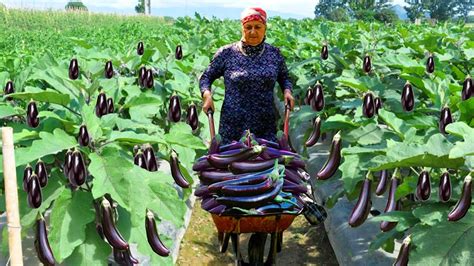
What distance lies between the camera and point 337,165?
109 inches

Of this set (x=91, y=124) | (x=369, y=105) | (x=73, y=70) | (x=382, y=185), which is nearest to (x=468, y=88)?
(x=369, y=105)

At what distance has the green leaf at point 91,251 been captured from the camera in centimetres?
240

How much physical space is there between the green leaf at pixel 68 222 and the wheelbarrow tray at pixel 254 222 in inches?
26.5

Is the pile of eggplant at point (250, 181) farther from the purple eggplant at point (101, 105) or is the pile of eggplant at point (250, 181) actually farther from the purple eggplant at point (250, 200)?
the purple eggplant at point (101, 105)

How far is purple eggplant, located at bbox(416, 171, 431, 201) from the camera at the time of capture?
2.20 m

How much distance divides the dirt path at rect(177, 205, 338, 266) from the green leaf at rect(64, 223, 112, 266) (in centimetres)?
165

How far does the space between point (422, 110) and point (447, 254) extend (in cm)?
110

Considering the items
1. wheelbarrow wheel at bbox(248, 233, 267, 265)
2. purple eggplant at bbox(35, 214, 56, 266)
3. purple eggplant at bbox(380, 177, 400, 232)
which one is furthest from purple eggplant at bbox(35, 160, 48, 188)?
purple eggplant at bbox(380, 177, 400, 232)

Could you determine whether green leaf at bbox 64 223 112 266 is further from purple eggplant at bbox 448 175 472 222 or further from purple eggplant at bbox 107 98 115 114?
purple eggplant at bbox 448 175 472 222

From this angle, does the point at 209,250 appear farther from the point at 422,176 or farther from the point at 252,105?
the point at 422,176

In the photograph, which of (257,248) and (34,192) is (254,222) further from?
(34,192)

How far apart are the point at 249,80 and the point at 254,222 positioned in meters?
1.04

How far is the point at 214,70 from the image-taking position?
3727mm

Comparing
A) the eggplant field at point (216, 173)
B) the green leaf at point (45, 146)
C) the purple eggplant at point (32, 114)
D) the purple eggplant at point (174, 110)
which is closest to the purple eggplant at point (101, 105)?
the eggplant field at point (216, 173)
